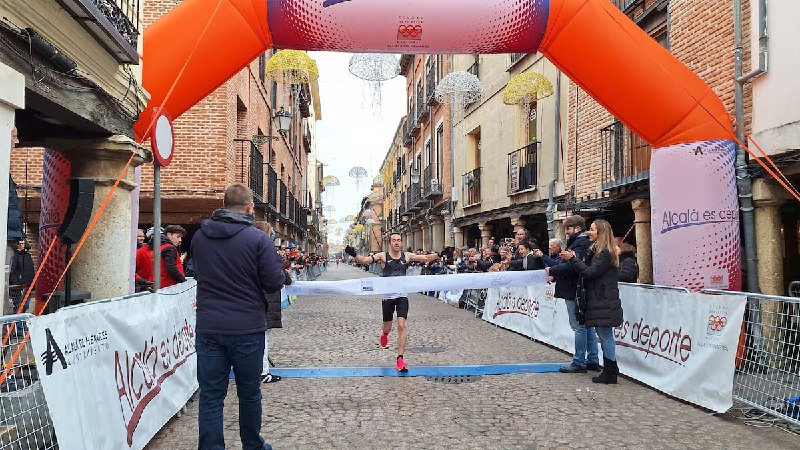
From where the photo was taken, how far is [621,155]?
1116 cm

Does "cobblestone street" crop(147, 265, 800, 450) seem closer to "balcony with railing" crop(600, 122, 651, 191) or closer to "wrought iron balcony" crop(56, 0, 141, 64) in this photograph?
"wrought iron balcony" crop(56, 0, 141, 64)

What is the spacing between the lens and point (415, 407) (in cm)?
556

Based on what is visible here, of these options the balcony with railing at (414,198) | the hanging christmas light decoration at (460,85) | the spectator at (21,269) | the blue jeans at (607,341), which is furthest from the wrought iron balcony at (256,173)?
the balcony with railing at (414,198)

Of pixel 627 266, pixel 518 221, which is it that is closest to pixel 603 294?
pixel 627 266

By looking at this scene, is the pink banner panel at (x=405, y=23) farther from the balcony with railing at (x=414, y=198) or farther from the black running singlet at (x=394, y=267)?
the balcony with railing at (x=414, y=198)

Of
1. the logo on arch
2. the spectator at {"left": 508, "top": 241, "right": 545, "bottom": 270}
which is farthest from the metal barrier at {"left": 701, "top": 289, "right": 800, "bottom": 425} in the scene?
the logo on arch

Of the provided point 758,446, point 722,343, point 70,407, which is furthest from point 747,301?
point 70,407

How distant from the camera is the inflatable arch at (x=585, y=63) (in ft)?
22.3

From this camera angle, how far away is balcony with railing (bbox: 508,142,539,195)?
620 inches

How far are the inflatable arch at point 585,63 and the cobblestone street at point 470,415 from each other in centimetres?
186

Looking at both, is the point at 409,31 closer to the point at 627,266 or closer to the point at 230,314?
the point at 627,266

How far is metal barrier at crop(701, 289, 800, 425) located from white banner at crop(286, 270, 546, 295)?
246cm

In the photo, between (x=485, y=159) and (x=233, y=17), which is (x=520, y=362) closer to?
(x=233, y=17)

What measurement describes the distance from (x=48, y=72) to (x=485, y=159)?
1644cm
